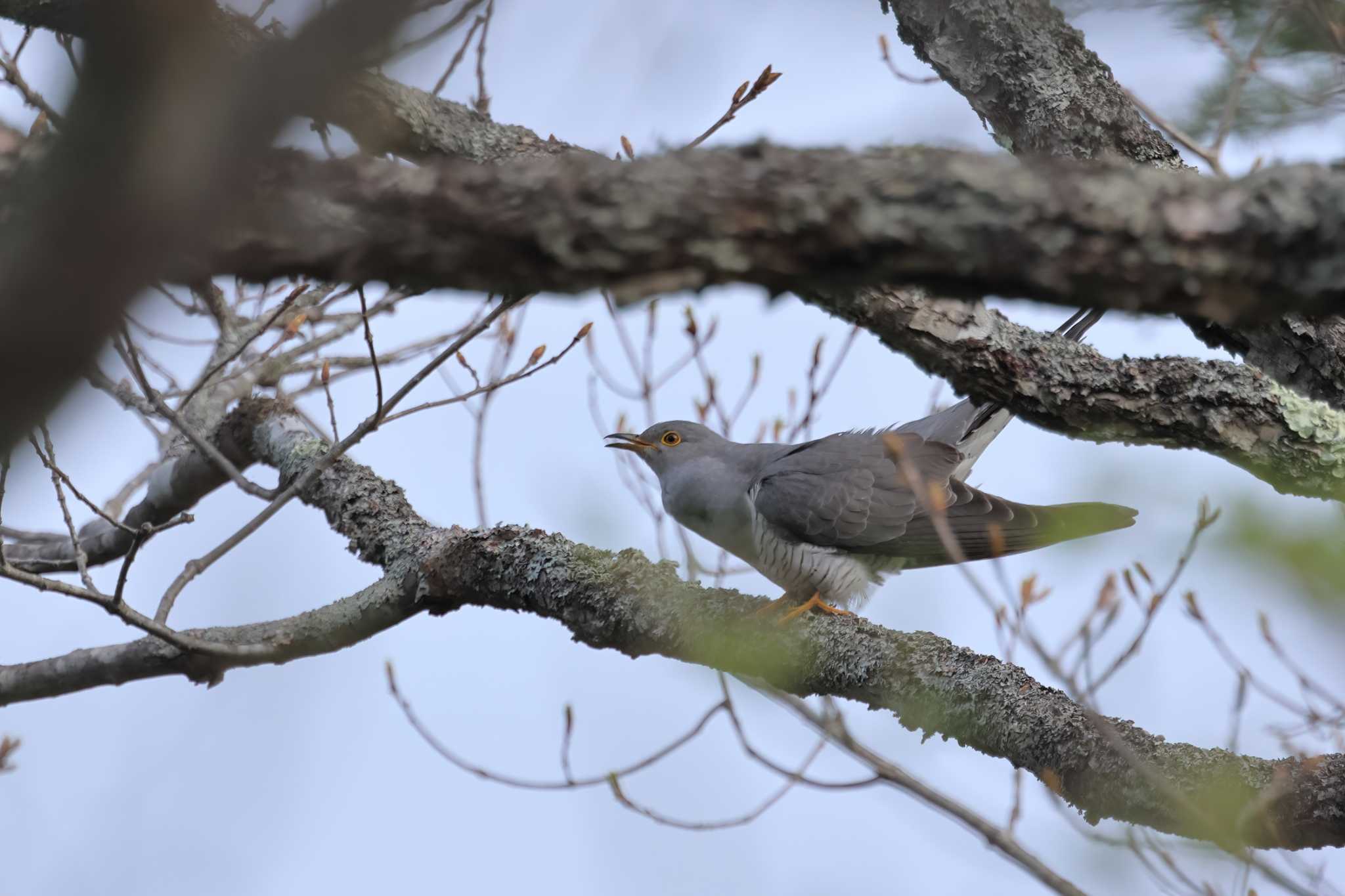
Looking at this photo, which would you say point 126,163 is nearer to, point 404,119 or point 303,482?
point 303,482

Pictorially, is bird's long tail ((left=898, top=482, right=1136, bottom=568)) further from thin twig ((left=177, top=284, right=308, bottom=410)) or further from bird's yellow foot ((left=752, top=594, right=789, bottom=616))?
thin twig ((left=177, top=284, right=308, bottom=410))

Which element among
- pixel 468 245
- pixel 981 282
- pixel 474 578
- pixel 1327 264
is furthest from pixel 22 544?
pixel 1327 264

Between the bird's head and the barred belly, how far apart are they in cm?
57

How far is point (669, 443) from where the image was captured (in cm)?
542

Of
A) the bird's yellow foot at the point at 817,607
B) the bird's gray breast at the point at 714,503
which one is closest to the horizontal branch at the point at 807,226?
the bird's yellow foot at the point at 817,607

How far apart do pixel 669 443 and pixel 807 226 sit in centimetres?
421

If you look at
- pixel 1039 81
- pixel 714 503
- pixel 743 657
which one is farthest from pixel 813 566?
pixel 1039 81

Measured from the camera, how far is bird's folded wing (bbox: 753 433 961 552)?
474 cm

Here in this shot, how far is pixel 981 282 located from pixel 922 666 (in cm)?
193

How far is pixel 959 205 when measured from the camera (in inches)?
47.8

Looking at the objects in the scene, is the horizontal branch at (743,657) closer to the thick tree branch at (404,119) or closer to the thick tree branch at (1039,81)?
the thick tree branch at (404,119)

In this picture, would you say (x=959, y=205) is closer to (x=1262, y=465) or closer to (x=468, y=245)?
(x=468, y=245)

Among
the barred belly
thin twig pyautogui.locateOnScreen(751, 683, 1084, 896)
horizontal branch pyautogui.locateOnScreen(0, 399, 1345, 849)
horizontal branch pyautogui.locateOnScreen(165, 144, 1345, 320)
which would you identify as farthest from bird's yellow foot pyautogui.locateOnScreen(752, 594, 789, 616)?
horizontal branch pyautogui.locateOnScreen(165, 144, 1345, 320)

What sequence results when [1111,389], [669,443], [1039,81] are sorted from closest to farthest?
[1111,389]
[1039,81]
[669,443]
